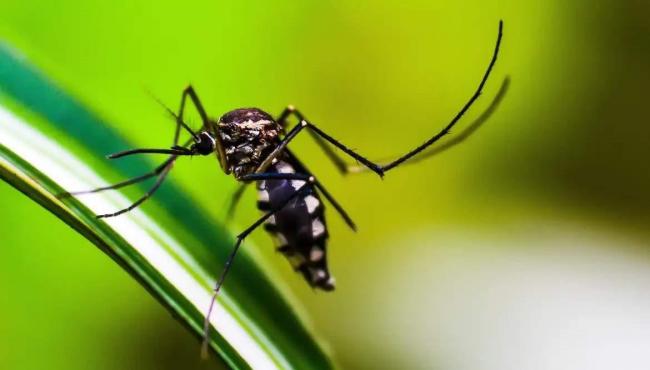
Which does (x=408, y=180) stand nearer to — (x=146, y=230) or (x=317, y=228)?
(x=317, y=228)

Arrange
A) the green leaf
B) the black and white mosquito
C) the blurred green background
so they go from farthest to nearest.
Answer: the blurred green background, the black and white mosquito, the green leaf

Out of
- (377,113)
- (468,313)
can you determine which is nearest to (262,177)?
(468,313)

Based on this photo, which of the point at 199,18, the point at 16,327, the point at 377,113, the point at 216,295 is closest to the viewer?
the point at 216,295

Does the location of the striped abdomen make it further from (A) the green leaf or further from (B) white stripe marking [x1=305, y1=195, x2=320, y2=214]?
(A) the green leaf

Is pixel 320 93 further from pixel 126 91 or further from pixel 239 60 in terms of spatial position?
pixel 126 91

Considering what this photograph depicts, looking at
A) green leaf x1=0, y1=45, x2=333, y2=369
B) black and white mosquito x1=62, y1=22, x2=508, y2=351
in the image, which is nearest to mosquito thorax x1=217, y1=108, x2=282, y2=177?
black and white mosquito x1=62, y1=22, x2=508, y2=351

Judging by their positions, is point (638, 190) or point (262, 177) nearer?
point (262, 177)
